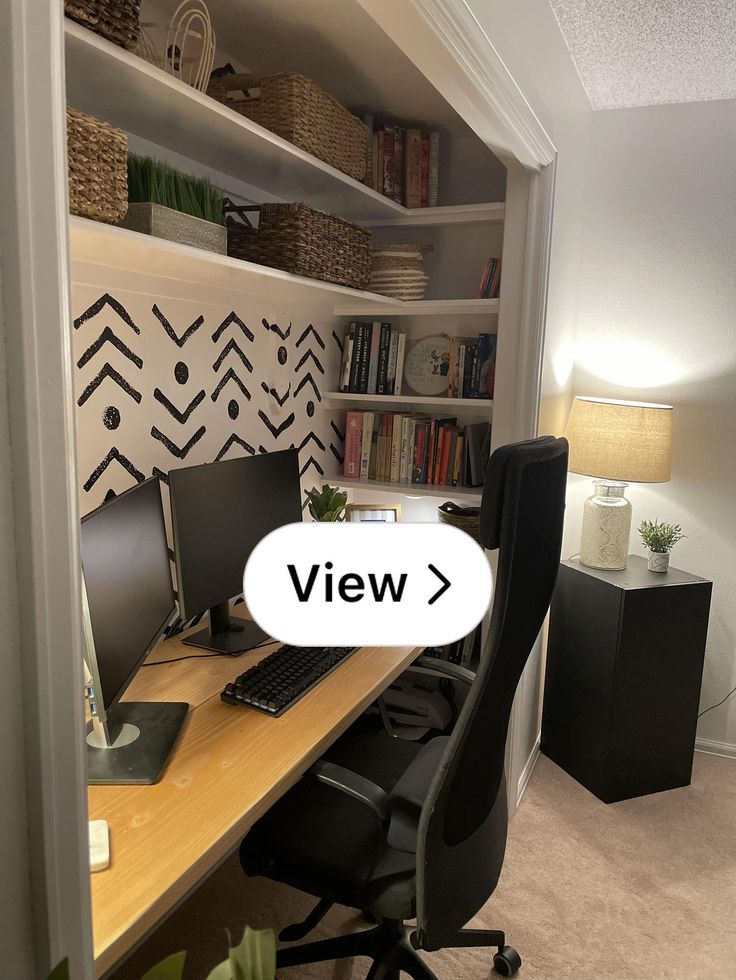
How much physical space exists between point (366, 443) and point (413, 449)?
0.18m

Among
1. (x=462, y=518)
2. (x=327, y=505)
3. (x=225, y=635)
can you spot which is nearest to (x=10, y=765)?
(x=225, y=635)

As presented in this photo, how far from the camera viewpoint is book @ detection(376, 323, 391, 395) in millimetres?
2697

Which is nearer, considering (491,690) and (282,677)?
(491,690)

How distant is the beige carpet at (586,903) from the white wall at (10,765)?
136cm

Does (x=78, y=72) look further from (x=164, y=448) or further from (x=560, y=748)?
(x=560, y=748)

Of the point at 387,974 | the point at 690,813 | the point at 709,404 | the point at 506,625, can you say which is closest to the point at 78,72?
the point at 506,625

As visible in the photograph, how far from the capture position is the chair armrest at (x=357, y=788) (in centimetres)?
141

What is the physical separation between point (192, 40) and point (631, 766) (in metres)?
2.55

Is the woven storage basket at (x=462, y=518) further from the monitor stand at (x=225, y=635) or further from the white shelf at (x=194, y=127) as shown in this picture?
the white shelf at (x=194, y=127)

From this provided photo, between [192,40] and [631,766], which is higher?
[192,40]

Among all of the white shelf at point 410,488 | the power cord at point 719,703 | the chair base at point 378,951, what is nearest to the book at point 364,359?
the white shelf at point 410,488

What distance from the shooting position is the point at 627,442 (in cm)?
252

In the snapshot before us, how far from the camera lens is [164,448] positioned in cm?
193

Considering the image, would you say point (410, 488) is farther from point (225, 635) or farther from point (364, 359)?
point (225, 635)
